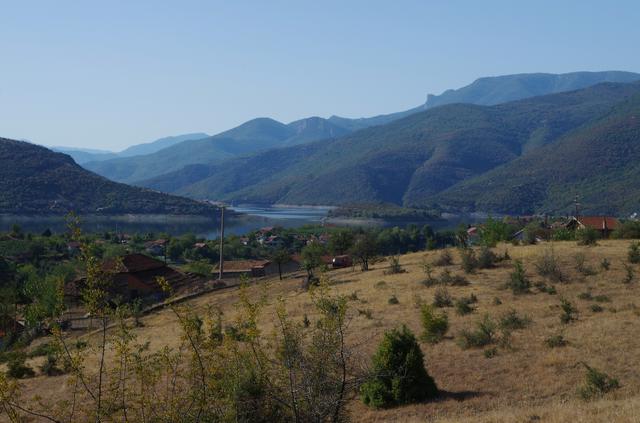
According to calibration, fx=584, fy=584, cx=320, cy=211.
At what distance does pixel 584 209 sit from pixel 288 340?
153822 mm

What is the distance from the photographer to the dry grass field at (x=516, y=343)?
1209 centimetres

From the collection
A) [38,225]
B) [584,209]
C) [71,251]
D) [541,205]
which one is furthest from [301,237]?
[541,205]

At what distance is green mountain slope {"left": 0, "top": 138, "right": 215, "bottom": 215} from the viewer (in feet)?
470

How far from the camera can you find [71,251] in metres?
82.8

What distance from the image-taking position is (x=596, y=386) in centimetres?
1234

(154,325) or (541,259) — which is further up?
(541,259)

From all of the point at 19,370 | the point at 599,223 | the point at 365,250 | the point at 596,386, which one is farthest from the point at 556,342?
the point at 599,223

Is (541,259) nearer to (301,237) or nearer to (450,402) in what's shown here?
(450,402)

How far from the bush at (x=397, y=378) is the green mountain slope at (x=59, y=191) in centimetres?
13644

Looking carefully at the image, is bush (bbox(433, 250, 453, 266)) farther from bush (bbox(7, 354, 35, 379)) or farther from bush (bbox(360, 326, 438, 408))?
bush (bbox(7, 354, 35, 379))

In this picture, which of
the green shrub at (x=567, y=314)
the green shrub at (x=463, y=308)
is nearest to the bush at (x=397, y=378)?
the green shrub at (x=567, y=314)

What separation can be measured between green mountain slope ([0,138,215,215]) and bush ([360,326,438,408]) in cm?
13644

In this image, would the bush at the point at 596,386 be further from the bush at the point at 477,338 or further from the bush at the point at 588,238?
the bush at the point at 588,238

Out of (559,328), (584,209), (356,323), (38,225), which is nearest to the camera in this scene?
(559,328)
